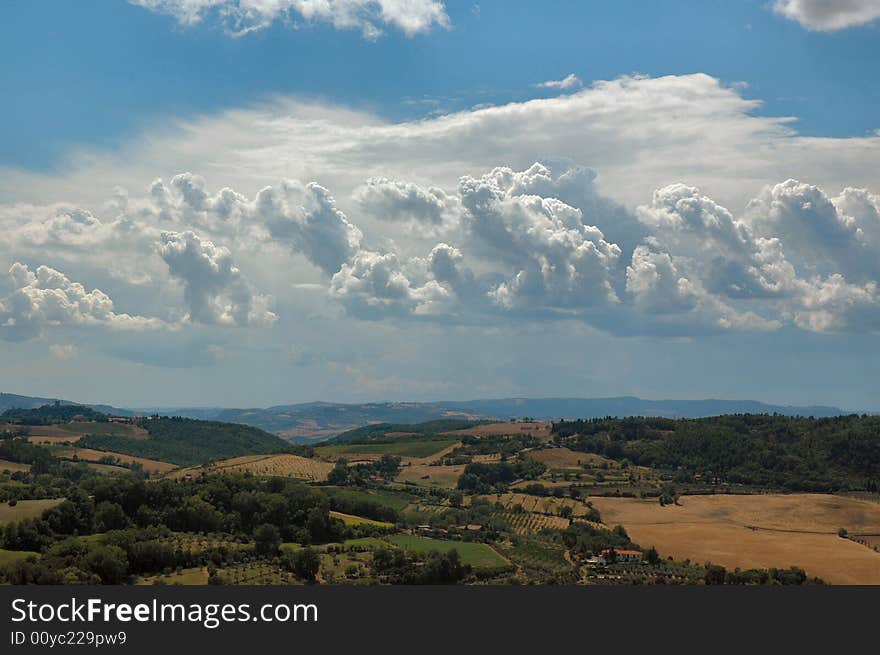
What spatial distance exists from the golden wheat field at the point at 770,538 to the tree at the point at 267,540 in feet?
221

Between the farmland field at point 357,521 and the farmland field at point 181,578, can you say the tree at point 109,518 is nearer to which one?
the farmland field at point 181,578

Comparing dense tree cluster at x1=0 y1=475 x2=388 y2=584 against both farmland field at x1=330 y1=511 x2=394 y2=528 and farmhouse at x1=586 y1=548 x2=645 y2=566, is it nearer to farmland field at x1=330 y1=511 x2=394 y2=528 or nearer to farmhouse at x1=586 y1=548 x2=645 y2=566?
farmland field at x1=330 y1=511 x2=394 y2=528

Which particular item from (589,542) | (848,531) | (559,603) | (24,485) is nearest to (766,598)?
(559,603)

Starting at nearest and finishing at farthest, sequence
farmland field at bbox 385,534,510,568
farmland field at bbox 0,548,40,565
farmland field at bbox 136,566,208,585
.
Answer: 1. farmland field at bbox 136,566,208,585
2. farmland field at bbox 0,548,40,565
3. farmland field at bbox 385,534,510,568

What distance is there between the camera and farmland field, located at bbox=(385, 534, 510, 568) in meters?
130

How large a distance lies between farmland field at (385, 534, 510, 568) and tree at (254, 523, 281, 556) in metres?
20.0

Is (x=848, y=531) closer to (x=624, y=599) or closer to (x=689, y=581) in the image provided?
(x=689, y=581)

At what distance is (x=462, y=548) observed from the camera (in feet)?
465

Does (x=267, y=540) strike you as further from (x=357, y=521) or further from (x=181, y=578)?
(x=357, y=521)

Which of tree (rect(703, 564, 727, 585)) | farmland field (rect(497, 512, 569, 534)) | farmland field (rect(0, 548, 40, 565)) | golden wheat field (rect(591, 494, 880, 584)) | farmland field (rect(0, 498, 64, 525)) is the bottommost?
farmland field (rect(497, 512, 569, 534))

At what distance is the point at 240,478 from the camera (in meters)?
164

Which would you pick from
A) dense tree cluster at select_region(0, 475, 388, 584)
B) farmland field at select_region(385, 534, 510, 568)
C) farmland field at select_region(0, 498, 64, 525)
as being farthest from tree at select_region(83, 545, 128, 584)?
farmland field at select_region(385, 534, 510, 568)

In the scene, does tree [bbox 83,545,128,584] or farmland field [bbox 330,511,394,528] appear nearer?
tree [bbox 83,545,128,584]

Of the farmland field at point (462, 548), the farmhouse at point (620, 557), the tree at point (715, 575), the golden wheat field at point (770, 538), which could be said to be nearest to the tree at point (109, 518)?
the farmland field at point (462, 548)
